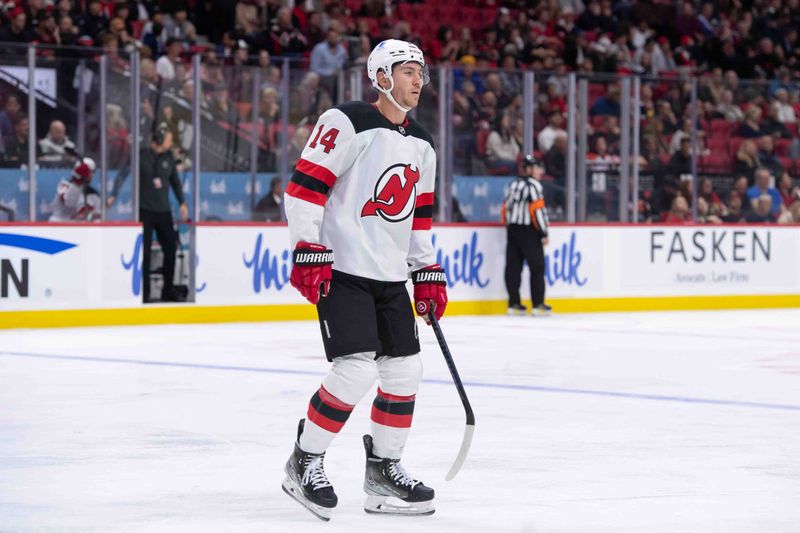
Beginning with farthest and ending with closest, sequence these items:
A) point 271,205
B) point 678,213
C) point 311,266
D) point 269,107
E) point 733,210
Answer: point 733,210 → point 678,213 → point 271,205 → point 269,107 → point 311,266

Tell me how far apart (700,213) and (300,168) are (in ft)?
36.1

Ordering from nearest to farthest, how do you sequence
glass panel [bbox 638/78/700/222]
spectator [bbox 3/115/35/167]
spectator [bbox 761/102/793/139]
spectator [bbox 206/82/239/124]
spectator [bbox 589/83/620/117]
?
1. spectator [bbox 3/115/35/167]
2. spectator [bbox 206/82/239/124]
3. spectator [bbox 589/83/620/117]
4. glass panel [bbox 638/78/700/222]
5. spectator [bbox 761/102/793/139]

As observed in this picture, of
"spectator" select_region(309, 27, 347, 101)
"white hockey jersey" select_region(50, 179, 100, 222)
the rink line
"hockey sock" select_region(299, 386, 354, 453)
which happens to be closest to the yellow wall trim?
"white hockey jersey" select_region(50, 179, 100, 222)

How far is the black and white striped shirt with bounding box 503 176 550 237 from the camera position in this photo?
13.3 m

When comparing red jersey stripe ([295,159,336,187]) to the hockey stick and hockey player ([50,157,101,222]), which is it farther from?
hockey player ([50,157,101,222])

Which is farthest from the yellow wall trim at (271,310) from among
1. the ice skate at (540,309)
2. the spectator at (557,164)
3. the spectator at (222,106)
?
the spectator at (222,106)

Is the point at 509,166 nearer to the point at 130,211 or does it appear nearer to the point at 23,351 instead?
the point at 130,211

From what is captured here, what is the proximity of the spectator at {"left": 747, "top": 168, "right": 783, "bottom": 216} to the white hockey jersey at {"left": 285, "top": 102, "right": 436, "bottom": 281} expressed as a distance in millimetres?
11082

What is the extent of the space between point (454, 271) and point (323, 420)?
9423 millimetres

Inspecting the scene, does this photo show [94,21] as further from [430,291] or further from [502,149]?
[430,291]

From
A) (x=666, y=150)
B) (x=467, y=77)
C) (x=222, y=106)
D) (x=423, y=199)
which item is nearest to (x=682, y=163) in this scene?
(x=666, y=150)

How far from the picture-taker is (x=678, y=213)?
14.6 metres

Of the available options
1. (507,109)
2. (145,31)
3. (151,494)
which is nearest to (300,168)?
(151,494)

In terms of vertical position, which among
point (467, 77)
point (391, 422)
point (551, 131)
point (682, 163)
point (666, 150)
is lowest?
point (391, 422)
